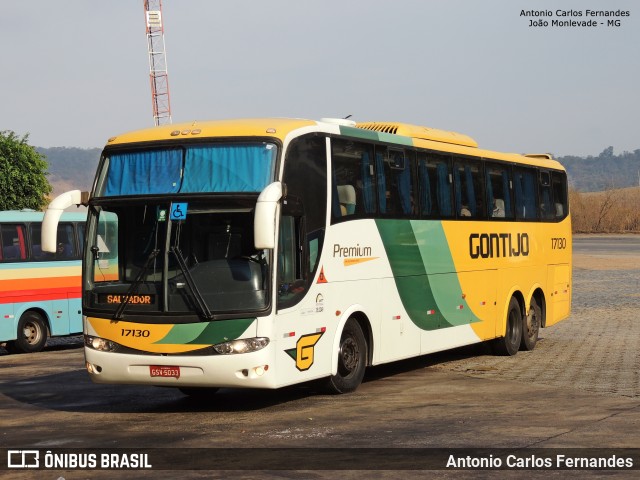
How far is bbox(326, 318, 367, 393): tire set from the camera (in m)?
15.0

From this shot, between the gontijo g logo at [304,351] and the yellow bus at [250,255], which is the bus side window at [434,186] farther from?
the gontijo g logo at [304,351]

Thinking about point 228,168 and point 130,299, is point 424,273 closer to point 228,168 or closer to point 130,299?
point 228,168

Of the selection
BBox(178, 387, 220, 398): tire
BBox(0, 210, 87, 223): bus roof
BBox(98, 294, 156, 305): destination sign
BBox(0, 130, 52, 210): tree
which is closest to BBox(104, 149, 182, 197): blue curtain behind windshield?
BBox(98, 294, 156, 305): destination sign

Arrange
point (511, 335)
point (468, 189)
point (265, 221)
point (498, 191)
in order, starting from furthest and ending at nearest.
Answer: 1. point (511, 335)
2. point (498, 191)
3. point (468, 189)
4. point (265, 221)

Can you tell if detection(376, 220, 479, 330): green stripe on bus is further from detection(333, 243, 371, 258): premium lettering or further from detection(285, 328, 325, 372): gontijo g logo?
detection(285, 328, 325, 372): gontijo g logo

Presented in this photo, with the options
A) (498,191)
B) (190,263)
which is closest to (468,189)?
(498,191)

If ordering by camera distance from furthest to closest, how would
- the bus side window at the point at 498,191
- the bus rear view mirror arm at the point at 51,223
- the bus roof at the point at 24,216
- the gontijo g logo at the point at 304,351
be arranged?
the bus roof at the point at 24,216
the bus side window at the point at 498,191
the gontijo g logo at the point at 304,351
the bus rear view mirror arm at the point at 51,223

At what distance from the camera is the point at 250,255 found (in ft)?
43.3

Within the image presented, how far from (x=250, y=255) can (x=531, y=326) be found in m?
9.62

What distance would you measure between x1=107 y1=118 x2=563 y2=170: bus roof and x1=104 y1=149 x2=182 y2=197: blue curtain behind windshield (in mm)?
192

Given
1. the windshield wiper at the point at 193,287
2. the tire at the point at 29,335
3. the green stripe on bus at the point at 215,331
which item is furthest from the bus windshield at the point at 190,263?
the tire at the point at 29,335

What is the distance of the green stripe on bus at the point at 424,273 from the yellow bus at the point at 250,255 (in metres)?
0.04

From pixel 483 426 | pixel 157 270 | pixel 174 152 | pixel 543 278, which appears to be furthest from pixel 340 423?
pixel 543 278

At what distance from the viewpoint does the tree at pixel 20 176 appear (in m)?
47.8
